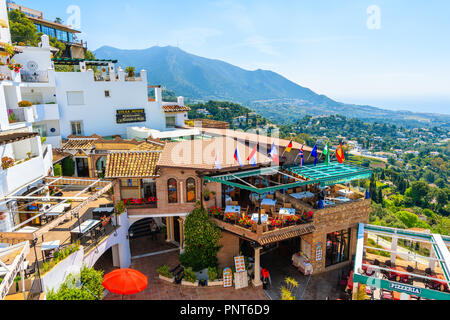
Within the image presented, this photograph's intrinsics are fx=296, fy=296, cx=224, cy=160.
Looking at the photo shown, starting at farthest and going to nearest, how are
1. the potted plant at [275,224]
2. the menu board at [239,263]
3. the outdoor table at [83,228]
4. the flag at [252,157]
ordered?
1. the flag at [252,157]
2. the potted plant at [275,224]
3. the menu board at [239,263]
4. the outdoor table at [83,228]

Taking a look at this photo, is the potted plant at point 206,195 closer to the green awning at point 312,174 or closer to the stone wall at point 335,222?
the green awning at point 312,174

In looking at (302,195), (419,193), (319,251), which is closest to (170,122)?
(302,195)

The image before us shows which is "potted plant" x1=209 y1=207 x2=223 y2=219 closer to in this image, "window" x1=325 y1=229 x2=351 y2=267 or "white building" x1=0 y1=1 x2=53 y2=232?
"window" x1=325 y1=229 x2=351 y2=267

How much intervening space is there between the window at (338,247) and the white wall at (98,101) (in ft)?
92.7

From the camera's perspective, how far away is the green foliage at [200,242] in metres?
20.9

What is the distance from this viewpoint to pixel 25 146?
79.3 ft

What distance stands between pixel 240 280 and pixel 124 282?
336 inches

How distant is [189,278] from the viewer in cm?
2052

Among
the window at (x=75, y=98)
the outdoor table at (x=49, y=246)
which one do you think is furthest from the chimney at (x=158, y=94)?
the outdoor table at (x=49, y=246)

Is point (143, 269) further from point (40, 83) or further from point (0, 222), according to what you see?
point (40, 83)

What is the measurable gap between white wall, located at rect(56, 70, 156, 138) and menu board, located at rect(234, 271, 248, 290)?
2636 cm

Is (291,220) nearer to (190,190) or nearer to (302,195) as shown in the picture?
(302,195)
